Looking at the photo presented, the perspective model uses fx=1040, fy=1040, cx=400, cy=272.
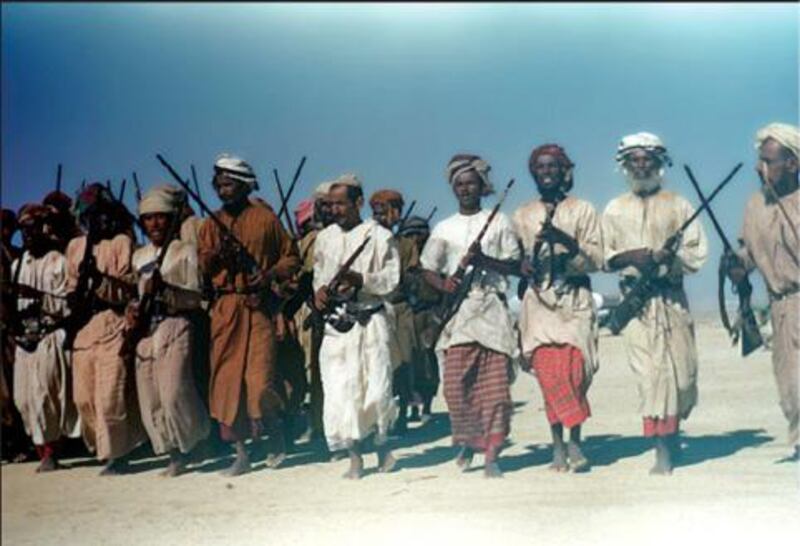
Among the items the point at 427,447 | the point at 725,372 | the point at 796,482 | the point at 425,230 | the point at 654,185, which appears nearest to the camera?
the point at 796,482

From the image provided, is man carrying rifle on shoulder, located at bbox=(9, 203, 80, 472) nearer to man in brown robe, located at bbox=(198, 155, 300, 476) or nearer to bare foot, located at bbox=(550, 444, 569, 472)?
man in brown robe, located at bbox=(198, 155, 300, 476)

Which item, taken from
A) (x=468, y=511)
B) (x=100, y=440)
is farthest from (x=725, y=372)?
(x=100, y=440)

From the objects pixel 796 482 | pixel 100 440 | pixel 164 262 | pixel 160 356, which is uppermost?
pixel 164 262

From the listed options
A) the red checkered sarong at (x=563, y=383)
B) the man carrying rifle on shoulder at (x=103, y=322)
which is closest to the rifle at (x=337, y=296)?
the red checkered sarong at (x=563, y=383)

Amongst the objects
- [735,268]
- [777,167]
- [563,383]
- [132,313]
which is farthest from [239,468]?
[777,167]

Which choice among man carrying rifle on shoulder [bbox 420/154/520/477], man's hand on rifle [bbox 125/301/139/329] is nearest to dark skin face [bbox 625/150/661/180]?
man carrying rifle on shoulder [bbox 420/154/520/477]

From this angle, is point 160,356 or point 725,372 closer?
point 160,356

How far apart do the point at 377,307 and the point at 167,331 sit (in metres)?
1.48

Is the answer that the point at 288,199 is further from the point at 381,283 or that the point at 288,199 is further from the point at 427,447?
the point at 427,447

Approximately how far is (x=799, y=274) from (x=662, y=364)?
3.21 feet

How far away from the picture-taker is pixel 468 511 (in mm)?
6082

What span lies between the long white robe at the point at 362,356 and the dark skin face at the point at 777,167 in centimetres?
233

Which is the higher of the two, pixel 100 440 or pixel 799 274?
pixel 799 274

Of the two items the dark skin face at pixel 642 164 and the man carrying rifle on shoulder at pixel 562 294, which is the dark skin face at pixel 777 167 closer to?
the dark skin face at pixel 642 164
